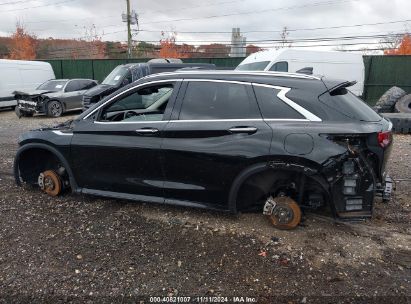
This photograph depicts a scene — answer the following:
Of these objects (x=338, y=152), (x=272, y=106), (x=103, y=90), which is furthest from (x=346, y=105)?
(x=103, y=90)

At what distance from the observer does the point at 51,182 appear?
4945 millimetres

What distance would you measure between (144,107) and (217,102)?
1.53 metres

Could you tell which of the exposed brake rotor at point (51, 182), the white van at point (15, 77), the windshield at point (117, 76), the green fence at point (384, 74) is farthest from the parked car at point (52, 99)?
the green fence at point (384, 74)

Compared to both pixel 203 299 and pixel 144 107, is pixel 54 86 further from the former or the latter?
pixel 203 299

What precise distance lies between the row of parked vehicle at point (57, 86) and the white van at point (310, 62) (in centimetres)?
197

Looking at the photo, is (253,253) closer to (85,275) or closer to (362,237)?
(362,237)

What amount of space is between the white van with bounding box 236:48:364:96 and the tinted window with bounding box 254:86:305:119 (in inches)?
362

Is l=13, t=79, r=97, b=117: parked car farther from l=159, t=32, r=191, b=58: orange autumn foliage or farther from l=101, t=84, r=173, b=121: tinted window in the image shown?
l=159, t=32, r=191, b=58: orange autumn foliage

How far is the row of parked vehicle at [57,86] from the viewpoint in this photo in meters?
11.9

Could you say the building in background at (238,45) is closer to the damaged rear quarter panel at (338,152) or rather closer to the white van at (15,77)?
the white van at (15,77)

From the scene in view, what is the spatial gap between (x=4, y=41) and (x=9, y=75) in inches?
1310

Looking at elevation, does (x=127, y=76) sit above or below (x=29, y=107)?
→ above

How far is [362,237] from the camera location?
3822mm

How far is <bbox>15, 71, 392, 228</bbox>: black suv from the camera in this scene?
359cm
